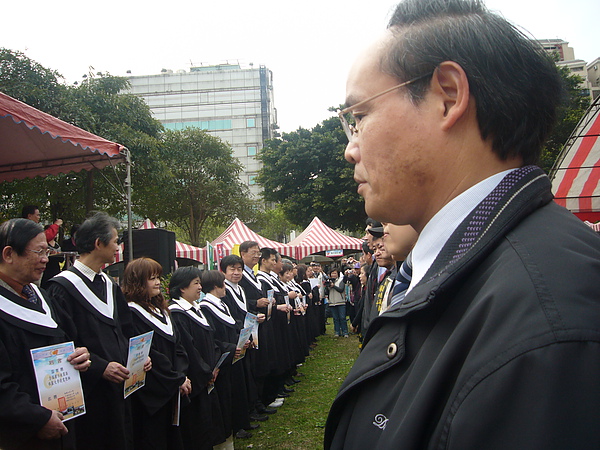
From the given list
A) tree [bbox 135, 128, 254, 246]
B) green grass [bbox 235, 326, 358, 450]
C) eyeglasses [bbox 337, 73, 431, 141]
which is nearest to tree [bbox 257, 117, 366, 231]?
tree [bbox 135, 128, 254, 246]

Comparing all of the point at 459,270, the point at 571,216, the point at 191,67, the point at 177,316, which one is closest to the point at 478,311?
the point at 459,270

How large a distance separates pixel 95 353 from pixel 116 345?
0.19 m

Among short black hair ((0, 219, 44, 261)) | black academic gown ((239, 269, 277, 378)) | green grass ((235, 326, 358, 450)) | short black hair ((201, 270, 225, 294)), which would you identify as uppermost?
short black hair ((0, 219, 44, 261))

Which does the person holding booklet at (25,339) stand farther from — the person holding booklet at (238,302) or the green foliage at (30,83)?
the green foliage at (30,83)

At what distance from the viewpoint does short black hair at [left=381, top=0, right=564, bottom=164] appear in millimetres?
980

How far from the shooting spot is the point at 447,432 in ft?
2.31

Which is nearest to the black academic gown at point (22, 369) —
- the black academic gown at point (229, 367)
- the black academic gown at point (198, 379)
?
the black academic gown at point (198, 379)

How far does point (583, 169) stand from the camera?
1055cm

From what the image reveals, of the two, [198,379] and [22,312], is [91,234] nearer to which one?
[22,312]

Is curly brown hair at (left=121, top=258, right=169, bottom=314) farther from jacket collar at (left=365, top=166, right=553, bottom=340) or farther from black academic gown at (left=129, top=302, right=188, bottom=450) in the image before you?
jacket collar at (left=365, top=166, right=553, bottom=340)

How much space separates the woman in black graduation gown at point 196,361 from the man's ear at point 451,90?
4237mm

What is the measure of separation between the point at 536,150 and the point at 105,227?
12.4ft

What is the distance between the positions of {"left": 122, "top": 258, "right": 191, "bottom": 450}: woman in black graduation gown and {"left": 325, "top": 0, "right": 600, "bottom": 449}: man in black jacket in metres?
3.45

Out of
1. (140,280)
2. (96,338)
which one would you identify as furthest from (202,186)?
(96,338)
